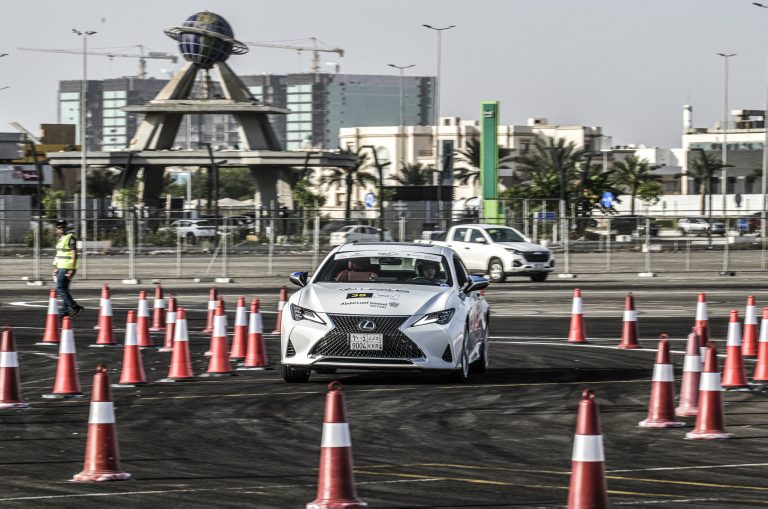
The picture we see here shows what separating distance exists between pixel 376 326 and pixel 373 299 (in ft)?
1.22

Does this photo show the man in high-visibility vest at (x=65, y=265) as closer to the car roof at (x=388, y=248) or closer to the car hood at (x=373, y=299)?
the car roof at (x=388, y=248)

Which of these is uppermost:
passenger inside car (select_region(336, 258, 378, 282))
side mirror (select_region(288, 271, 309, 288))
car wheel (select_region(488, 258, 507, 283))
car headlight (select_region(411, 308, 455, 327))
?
passenger inside car (select_region(336, 258, 378, 282))

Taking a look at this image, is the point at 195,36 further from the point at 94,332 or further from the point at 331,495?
the point at 331,495

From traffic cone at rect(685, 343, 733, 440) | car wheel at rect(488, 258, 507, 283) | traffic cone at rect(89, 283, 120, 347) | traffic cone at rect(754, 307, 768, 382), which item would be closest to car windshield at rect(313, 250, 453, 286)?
traffic cone at rect(754, 307, 768, 382)

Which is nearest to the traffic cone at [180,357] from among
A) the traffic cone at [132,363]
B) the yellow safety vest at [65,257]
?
the traffic cone at [132,363]

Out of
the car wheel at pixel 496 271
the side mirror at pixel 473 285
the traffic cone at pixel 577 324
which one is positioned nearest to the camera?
the side mirror at pixel 473 285

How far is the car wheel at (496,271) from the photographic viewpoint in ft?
131

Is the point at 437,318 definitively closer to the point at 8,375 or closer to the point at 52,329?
the point at 8,375

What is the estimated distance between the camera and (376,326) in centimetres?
1389

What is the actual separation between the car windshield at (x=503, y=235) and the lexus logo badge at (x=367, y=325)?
26544 mm

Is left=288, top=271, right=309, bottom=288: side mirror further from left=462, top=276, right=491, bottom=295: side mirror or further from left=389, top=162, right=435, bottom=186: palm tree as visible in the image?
left=389, top=162, right=435, bottom=186: palm tree

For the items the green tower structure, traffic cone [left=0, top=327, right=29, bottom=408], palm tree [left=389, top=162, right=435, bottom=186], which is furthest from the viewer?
palm tree [left=389, top=162, right=435, bottom=186]

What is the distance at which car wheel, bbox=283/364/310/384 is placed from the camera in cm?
1455

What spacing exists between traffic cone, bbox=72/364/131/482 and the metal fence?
106ft
